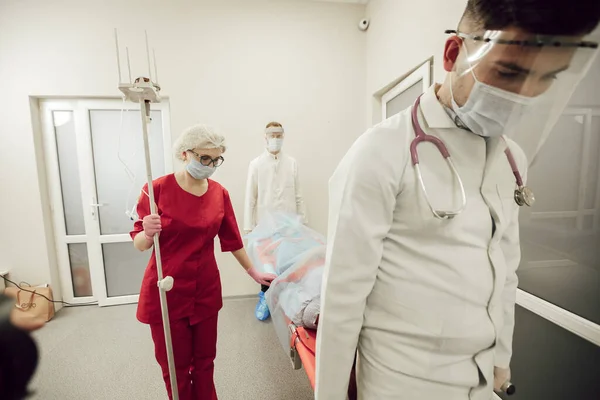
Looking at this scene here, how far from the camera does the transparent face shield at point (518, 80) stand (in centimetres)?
45

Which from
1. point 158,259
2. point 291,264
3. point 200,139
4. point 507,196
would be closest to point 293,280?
point 291,264

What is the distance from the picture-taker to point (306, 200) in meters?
3.18

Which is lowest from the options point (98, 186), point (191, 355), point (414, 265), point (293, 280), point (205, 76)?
point (191, 355)

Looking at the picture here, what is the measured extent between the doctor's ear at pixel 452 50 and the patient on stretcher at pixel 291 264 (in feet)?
3.34

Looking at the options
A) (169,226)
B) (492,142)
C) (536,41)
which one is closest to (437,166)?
(492,142)

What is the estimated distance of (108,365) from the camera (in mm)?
2068

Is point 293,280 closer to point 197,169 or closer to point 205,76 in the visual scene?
point 197,169

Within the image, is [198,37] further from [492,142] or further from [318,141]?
[492,142]

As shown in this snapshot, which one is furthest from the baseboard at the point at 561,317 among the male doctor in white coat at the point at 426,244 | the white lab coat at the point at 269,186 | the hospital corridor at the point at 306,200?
the white lab coat at the point at 269,186

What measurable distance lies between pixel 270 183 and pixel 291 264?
1288 millimetres

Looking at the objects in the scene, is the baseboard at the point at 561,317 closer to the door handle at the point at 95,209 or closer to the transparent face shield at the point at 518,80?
the transparent face shield at the point at 518,80

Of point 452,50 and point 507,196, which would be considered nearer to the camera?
point 452,50

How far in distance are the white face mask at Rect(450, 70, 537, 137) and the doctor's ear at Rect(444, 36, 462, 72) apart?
6 centimetres

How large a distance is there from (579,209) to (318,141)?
2.42 meters
